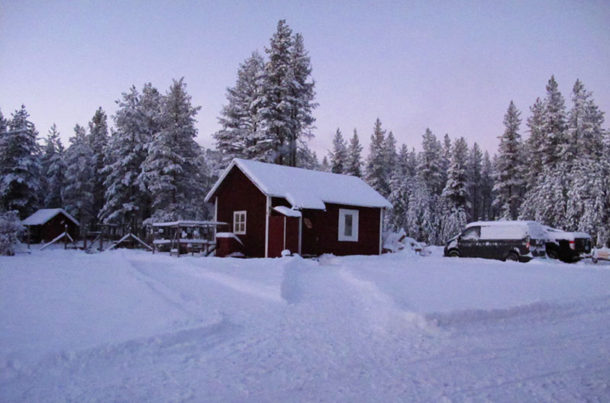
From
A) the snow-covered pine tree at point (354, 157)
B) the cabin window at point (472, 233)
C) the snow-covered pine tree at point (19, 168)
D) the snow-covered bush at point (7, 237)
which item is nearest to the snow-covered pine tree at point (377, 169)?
the snow-covered pine tree at point (354, 157)

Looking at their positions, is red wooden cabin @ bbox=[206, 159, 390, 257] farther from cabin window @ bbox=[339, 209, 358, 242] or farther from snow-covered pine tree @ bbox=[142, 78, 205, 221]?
snow-covered pine tree @ bbox=[142, 78, 205, 221]

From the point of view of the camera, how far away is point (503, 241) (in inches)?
814

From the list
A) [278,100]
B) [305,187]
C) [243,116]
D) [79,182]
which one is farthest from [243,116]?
[79,182]

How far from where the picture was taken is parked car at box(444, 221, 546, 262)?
1992 cm

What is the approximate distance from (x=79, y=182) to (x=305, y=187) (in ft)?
97.9

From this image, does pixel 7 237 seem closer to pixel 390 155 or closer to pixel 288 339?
pixel 288 339

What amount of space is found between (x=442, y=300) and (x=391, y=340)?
11.1 feet

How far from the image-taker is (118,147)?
115ft

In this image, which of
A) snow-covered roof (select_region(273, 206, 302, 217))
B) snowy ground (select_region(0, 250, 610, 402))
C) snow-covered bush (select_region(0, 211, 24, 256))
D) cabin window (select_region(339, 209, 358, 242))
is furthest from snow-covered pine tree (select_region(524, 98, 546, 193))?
snow-covered bush (select_region(0, 211, 24, 256))

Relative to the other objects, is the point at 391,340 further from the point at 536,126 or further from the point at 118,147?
the point at 536,126

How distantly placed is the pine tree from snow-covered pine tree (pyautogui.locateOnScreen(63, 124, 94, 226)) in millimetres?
15975

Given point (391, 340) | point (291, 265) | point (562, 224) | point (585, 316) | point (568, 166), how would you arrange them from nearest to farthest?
point (391, 340)
point (585, 316)
point (291, 265)
point (562, 224)
point (568, 166)

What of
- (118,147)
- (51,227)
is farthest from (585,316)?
(51,227)

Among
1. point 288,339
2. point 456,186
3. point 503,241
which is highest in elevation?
point 456,186
